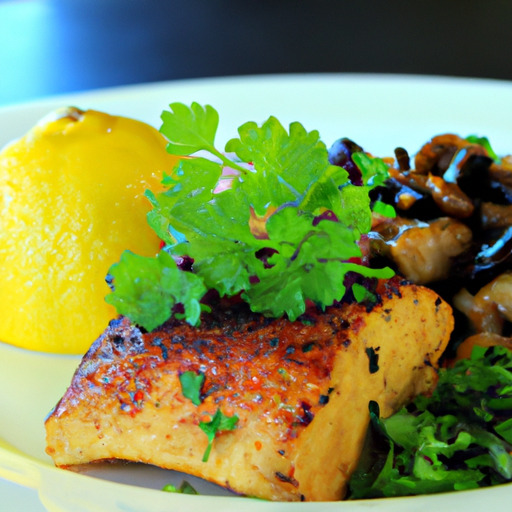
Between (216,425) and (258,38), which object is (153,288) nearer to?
(216,425)

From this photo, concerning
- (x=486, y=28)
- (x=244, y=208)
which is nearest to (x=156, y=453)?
(x=244, y=208)

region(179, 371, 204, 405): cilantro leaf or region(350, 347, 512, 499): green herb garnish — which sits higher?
region(179, 371, 204, 405): cilantro leaf

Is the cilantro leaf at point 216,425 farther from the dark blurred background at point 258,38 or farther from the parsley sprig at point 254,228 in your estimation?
the dark blurred background at point 258,38

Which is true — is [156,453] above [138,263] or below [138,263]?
below

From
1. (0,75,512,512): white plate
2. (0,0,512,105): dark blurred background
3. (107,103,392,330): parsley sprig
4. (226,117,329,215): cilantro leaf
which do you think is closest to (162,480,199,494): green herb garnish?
(107,103,392,330): parsley sprig

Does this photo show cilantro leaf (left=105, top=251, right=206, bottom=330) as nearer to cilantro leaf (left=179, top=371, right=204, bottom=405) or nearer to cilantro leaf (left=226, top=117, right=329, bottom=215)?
cilantro leaf (left=179, top=371, right=204, bottom=405)

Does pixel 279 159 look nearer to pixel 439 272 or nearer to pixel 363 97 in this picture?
pixel 439 272
